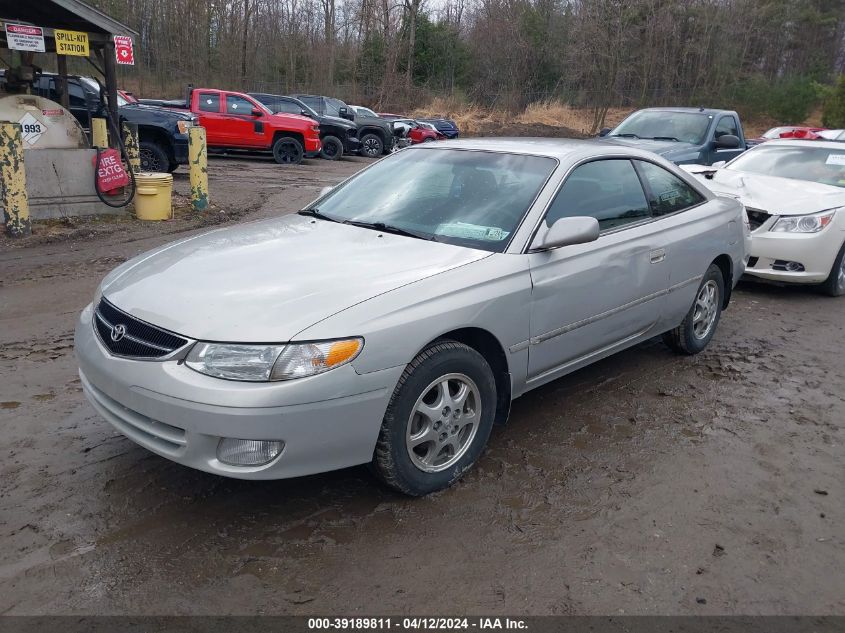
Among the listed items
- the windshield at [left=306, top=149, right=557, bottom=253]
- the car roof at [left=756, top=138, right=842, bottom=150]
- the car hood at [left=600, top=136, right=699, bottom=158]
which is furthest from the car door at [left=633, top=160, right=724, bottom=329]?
the car hood at [left=600, top=136, right=699, bottom=158]

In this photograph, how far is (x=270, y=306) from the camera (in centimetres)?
295

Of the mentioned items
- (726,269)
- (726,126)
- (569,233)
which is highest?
(726,126)

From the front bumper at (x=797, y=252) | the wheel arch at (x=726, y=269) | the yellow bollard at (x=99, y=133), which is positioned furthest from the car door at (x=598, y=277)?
the yellow bollard at (x=99, y=133)

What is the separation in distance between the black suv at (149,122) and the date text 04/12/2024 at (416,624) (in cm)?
1235

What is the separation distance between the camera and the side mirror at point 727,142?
Answer: 10438 millimetres

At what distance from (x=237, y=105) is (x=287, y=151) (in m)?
1.71

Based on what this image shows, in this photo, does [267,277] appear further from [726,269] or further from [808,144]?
[808,144]

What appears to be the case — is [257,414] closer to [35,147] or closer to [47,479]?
[47,479]

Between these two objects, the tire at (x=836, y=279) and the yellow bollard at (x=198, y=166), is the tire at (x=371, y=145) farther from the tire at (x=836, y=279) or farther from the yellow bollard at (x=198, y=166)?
the tire at (x=836, y=279)

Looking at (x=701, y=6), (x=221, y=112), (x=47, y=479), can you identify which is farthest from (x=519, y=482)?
(x=701, y=6)

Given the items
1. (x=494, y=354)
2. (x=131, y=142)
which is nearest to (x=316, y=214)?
(x=494, y=354)

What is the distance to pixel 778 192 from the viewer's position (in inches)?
299

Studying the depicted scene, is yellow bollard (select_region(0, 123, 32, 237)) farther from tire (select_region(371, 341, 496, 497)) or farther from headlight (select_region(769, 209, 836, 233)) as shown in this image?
headlight (select_region(769, 209, 836, 233))

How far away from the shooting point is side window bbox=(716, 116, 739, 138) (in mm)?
11156
